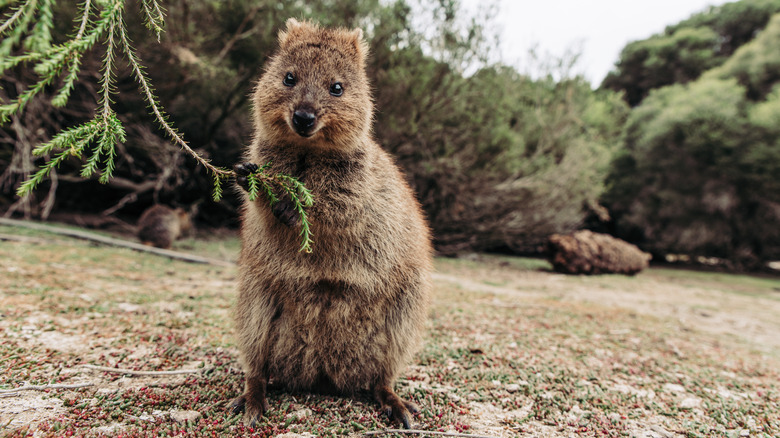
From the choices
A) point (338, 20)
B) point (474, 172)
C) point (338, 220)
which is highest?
point (338, 20)

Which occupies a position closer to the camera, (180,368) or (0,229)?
(180,368)

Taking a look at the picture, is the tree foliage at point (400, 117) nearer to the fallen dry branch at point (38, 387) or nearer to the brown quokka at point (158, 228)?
the brown quokka at point (158, 228)

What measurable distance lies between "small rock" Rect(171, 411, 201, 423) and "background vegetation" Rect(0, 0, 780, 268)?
13.5 feet

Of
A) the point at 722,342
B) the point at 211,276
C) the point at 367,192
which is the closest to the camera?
the point at 367,192

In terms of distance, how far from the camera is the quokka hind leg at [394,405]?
2201 millimetres

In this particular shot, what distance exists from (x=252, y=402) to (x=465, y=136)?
7.25m

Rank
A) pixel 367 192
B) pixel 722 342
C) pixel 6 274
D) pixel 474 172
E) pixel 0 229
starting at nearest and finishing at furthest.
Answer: pixel 367 192
pixel 6 274
pixel 722 342
pixel 0 229
pixel 474 172

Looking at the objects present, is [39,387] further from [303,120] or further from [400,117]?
[400,117]

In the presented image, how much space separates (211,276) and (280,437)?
155 inches

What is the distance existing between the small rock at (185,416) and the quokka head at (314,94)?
1.44m

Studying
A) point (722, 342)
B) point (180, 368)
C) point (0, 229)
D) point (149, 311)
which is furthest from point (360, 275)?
point (0, 229)

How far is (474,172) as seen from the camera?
889 cm

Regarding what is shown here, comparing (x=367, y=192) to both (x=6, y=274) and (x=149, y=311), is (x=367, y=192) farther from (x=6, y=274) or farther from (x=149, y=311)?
(x=6, y=274)

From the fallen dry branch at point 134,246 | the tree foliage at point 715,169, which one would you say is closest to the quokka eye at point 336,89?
the fallen dry branch at point 134,246
